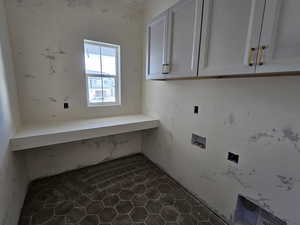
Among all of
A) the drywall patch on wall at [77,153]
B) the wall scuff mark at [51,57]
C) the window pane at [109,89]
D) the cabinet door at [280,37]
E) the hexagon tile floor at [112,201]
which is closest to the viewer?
the cabinet door at [280,37]

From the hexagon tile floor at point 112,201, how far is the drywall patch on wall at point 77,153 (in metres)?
0.13

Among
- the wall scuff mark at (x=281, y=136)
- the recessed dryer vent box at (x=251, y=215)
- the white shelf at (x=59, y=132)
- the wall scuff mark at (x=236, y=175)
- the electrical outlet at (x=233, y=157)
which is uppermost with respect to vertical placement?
the wall scuff mark at (x=281, y=136)

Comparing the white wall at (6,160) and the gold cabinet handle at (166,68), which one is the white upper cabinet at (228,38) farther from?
the white wall at (6,160)

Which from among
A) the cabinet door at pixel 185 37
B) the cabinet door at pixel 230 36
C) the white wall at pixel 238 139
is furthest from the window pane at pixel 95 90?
the cabinet door at pixel 230 36

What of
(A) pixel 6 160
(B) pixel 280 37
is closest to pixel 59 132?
(A) pixel 6 160

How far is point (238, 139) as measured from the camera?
4.43 ft

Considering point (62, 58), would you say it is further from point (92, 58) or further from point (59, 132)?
point (59, 132)

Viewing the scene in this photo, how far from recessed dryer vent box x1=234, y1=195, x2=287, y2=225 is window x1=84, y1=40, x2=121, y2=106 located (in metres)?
2.27

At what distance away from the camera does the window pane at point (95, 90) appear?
2.42m

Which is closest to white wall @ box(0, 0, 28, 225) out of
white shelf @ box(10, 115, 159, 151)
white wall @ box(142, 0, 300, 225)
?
white shelf @ box(10, 115, 159, 151)

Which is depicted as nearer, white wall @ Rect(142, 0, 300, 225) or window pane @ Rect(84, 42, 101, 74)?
white wall @ Rect(142, 0, 300, 225)

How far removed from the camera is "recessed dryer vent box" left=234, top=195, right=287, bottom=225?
121 centimetres

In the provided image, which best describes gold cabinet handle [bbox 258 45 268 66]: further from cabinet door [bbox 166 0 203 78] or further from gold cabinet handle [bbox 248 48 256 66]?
cabinet door [bbox 166 0 203 78]

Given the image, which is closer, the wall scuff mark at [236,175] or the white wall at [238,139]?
the white wall at [238,139]
